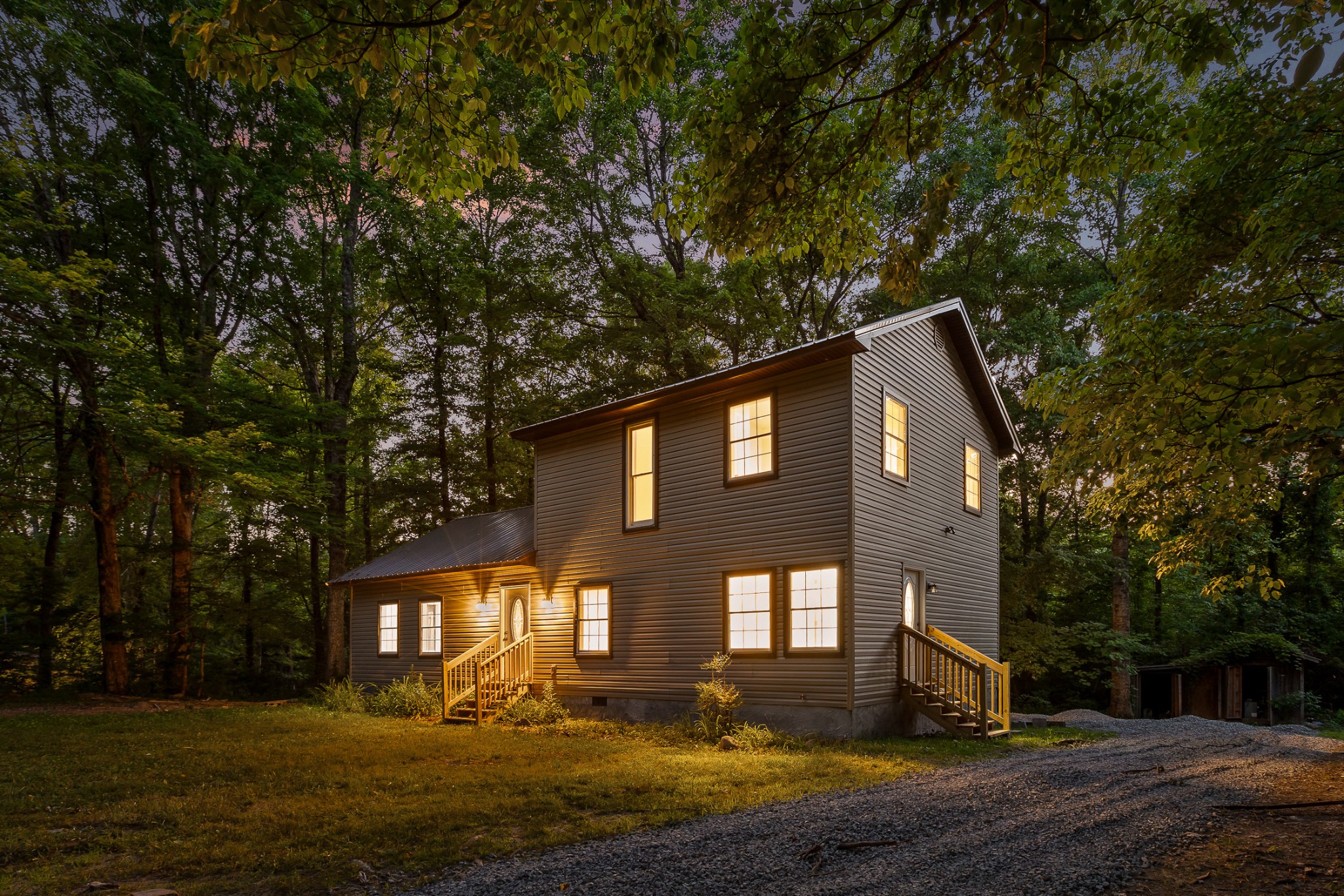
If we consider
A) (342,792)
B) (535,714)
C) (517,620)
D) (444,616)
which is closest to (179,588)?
(444,616)

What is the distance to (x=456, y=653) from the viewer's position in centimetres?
1745

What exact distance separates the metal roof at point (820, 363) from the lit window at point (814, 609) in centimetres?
330

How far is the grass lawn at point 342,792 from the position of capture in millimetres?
5320

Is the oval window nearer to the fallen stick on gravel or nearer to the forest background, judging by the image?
the forest background

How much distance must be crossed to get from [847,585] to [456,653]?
1014 centimetres

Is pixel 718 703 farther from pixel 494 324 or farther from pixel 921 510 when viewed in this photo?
pixel 494 324

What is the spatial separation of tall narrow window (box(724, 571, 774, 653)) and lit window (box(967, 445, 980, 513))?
5853mm

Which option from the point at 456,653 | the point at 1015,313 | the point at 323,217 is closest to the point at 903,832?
the point at 456,653

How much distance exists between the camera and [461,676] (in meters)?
15.2

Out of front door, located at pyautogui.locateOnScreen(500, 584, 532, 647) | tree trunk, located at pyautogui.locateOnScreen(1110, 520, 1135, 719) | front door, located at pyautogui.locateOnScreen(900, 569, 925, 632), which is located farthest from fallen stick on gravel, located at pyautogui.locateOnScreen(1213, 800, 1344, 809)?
tree trunk, located at pyautogui.locateOnScreen(1110, 520, 1135, 719)

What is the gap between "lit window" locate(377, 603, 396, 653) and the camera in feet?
62.6

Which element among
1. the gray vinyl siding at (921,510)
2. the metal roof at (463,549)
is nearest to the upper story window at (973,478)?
the gray vinyl siding at (921,510)

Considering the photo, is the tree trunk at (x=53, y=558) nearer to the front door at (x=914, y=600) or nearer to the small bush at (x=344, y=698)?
the small bush at (x=344, y=698)

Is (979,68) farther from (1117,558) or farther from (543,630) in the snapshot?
(1117,558)
